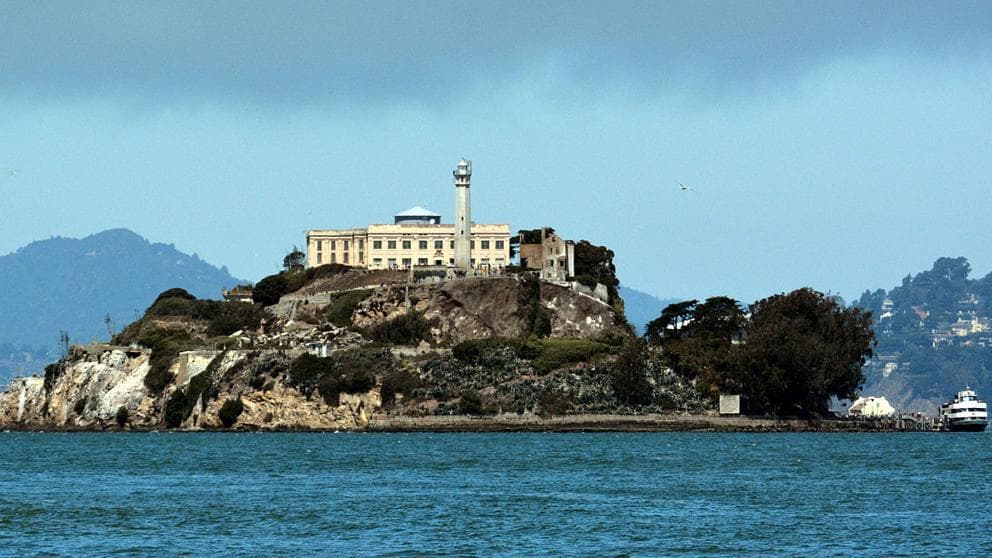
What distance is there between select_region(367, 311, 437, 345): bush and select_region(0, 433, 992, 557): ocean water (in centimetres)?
3095

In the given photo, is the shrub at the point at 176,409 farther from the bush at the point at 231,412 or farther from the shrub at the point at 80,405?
the shrub at the point at 80,405

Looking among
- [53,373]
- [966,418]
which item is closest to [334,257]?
[53,373]

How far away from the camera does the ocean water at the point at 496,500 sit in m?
53.3

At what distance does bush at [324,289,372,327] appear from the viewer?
146375 millimetres

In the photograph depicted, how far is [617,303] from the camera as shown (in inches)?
6196

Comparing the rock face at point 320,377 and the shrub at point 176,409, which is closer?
the rock face at point 320,377

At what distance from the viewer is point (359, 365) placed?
441 feet

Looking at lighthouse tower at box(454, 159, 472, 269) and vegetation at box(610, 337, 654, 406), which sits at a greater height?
lighthouse tower at box(454, 159, 472, 269)

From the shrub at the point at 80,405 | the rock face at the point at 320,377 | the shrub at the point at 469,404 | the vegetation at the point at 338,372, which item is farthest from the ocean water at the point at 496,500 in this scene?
the shrub at the point at 80,405

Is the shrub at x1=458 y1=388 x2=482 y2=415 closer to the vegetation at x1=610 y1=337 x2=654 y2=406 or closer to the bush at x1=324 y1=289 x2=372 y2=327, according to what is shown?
the vegetation at x1=610 y1=337 x2=654 y2=406

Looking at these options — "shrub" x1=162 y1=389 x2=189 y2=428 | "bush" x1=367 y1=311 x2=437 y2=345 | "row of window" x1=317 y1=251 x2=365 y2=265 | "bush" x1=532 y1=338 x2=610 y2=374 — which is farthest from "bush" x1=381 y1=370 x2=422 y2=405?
"row of window" x1=317 y1=251 x2=365 y2=265

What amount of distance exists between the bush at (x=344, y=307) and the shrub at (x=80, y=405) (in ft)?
69.7

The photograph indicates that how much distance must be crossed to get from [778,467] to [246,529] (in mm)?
37447

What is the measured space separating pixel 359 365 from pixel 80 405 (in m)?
27.4
